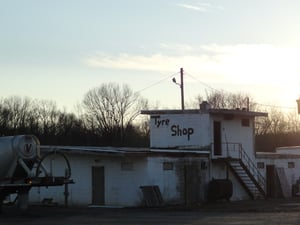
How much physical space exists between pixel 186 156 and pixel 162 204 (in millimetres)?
3937

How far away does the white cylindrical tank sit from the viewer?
27969 millimetres

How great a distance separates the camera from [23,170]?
2809 cm

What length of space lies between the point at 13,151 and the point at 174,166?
1194 cm

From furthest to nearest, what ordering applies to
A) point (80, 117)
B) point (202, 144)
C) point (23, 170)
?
point (80, 117)
point (202, 144)
point (23, 170)

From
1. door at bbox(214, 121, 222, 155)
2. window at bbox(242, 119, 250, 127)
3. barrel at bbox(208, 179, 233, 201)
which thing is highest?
window at bbox(242, 119, 250, 127)

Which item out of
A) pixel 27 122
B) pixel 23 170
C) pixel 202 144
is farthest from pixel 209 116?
Answer: pixel 27 122

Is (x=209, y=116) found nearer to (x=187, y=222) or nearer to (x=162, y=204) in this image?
(x=162, y=204)

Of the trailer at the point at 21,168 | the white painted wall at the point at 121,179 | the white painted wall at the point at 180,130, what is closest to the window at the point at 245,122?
the white painted wall at the point at 180,130

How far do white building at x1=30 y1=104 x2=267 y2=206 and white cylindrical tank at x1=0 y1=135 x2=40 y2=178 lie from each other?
2912mm

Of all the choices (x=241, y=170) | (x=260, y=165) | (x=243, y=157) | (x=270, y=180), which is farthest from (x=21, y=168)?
(x=270, y=180)

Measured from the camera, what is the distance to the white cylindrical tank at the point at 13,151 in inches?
1101

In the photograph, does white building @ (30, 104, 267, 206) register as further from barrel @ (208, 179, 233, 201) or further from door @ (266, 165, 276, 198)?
door @ (266, 165, 276, 198)

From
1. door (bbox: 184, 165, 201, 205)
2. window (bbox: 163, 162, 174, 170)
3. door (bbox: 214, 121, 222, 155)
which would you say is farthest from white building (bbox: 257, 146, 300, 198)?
window (bbox: 163, 162, 174, 170)

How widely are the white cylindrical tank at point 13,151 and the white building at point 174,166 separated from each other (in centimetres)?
291
